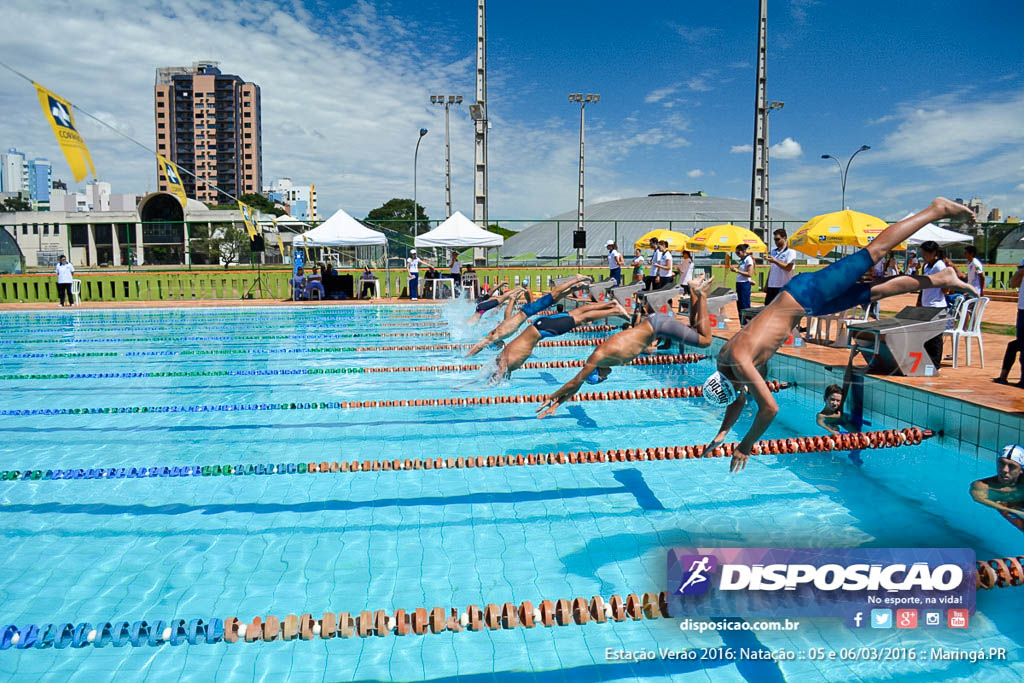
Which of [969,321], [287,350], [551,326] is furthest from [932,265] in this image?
[287,350]

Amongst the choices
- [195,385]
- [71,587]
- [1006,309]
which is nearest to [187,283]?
[195,385]

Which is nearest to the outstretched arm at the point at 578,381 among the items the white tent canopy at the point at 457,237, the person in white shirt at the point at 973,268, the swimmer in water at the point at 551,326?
the swimmer in water at the point at 551,326

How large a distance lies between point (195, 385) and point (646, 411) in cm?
551

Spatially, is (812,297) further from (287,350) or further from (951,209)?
(287,350)

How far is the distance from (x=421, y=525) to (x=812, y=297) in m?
2.66

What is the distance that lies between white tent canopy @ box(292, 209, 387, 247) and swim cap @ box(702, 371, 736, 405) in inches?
595

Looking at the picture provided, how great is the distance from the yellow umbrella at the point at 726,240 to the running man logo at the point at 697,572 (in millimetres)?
11696

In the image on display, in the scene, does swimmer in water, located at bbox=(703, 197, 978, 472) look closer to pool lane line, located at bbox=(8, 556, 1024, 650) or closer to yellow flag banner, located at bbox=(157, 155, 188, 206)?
pool lane line, located at bbox=(8, 556, 1024, 650)

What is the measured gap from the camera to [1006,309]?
43.6 ft

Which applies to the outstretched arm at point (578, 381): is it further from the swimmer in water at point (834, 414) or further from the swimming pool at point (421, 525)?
the swimmer in water at point (834, 414)

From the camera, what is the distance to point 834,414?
4.94 metres

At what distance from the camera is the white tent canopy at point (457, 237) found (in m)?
17.7

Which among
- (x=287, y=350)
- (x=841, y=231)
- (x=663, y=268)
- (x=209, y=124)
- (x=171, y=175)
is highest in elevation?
(x=209, y=124)

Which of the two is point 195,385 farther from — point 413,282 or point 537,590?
point 413,282
